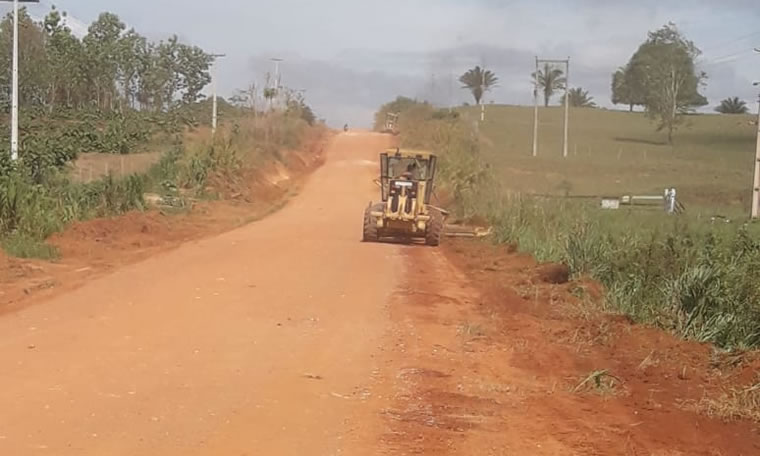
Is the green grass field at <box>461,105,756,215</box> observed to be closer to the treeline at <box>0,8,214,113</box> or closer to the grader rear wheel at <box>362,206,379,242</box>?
the grader rear wheel at <box>362,206,379,242</box>

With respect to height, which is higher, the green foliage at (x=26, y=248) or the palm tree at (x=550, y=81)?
the palm tree at (x=550, y=81)

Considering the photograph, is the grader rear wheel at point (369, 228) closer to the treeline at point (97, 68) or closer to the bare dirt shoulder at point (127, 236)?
the bare dirt shoulder at point (127, 236)

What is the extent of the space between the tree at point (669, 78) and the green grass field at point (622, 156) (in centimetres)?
205

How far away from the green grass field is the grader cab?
11891 mm

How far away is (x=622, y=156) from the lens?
78250mm

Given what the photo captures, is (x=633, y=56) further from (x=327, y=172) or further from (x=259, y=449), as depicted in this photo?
(x=259, y=449)

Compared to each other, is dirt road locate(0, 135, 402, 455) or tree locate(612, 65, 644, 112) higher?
tree locate(612, 65, 644, 112)

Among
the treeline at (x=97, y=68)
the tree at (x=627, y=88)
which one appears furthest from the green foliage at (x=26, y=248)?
the tree at (x=627, y=88)

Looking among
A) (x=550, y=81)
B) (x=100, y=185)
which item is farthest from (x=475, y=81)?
(x=100, y=185)

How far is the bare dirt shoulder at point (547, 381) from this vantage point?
7469mm

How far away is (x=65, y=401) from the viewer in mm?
7910

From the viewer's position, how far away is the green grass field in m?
48.8

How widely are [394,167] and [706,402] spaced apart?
1861 centimetres

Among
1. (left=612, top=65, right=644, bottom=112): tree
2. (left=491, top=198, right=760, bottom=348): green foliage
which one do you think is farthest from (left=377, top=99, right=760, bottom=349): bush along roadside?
(left=612, top=65, right=644, bottom=112): tree
